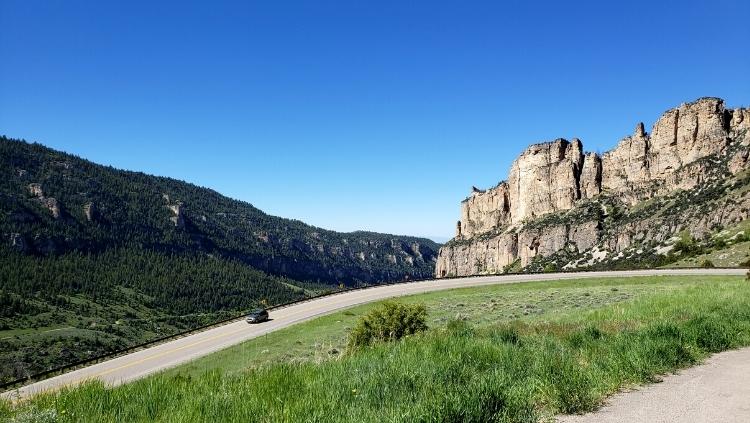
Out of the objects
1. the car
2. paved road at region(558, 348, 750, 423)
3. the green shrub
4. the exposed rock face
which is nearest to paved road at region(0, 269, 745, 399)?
the car

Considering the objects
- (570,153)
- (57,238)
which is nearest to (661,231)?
(570,153)

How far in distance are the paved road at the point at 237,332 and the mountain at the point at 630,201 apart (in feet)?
102

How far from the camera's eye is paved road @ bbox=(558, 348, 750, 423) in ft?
18.2

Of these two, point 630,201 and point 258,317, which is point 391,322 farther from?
point 630,201

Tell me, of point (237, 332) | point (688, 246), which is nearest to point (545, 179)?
point (688, 246)

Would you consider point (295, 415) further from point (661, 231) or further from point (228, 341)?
point (661, 231)

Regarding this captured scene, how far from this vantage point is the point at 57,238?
19912 cm

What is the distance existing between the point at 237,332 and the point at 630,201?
127904 mm

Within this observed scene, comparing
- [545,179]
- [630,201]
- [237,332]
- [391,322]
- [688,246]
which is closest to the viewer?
[391,322]

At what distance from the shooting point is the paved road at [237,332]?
79.7 ft

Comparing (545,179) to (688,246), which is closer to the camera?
(688,246)

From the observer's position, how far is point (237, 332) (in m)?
32.7

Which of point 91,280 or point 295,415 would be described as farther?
point 91,280

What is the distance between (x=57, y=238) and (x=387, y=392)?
24072cm
